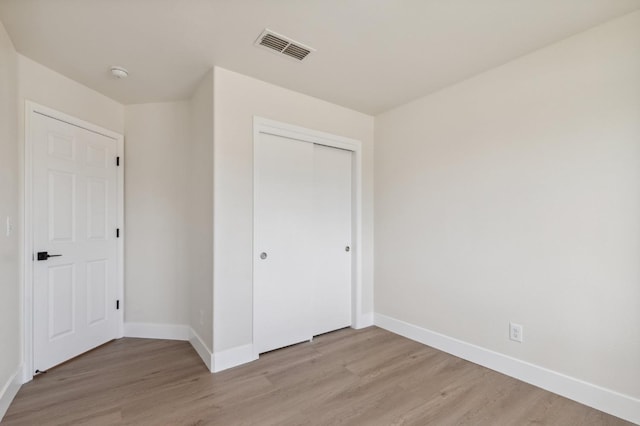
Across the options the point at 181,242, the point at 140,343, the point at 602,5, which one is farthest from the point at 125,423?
the point at 602,5

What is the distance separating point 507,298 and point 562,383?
0.62 meters

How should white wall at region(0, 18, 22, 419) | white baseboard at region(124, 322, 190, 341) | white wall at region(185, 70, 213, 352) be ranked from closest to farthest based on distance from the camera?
white wall at region(0, 18, 22, 419) < white wall at region(185, 70, 213, 352) < white baseboard at region(124, 322, 190, 341)

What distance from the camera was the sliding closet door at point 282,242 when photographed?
2656mm

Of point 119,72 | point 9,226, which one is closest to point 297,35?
point 119,72

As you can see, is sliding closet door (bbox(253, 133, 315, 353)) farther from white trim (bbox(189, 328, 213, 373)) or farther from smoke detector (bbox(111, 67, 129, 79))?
smoke detector (bbox(111, 67, 129, 79))

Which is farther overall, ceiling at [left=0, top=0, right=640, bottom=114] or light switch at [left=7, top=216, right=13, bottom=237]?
light switch at [left=7, top=216, right=13, bottom=237]

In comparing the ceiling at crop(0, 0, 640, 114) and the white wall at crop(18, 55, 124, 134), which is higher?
the ceiling at crop(0, 0, 640, 114)

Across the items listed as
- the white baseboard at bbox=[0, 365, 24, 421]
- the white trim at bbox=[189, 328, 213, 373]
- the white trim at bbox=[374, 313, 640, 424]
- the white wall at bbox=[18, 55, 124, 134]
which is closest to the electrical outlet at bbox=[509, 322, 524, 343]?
the white trim at bbox=[374, 313, 640, 424]

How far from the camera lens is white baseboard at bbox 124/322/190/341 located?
300 centimetres

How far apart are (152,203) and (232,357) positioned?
1.81 m

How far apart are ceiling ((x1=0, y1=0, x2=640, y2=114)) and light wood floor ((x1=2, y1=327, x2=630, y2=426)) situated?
249 cm

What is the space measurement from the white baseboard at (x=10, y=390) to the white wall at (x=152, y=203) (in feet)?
3.18

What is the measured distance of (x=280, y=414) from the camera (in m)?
1.86

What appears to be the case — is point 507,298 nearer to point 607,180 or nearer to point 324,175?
point 607,180
